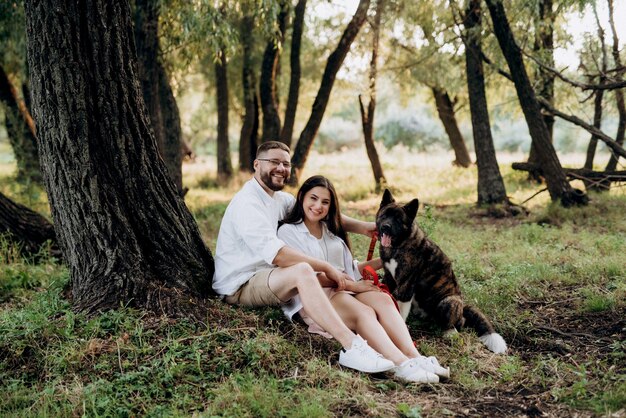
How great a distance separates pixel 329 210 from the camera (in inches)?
207

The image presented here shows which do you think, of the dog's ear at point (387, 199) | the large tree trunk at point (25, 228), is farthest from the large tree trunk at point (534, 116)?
the large tree trunk at point (25, 228)

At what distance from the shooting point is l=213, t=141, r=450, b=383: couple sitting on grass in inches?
170

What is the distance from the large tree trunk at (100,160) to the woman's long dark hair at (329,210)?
1.07 meters

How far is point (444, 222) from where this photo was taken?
34.9 feet

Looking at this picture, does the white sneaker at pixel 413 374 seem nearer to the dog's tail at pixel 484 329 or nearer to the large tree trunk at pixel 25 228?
the dog's tail at pixel 484 329

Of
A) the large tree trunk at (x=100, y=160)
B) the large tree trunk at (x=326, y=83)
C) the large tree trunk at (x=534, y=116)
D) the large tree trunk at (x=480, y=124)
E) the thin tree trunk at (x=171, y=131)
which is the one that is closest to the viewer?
the large tree trunk at (x=100, y=160)

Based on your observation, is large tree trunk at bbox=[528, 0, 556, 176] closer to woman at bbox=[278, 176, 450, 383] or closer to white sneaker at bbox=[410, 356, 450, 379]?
woman at bbox=[278, 176, 450, 383]

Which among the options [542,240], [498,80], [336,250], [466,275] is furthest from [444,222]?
[498,80]

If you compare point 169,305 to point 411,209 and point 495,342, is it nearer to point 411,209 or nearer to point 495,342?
point 411,209

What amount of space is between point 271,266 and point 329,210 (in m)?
0.75

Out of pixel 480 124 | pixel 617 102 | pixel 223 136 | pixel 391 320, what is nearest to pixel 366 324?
pixel 391 320

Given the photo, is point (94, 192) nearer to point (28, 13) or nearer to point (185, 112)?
point (28, 13)

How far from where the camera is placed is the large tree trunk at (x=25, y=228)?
7.44 metres

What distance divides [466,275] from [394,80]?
12.2 metres
